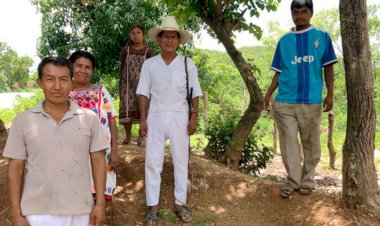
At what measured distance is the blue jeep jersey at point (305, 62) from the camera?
11.2 ft

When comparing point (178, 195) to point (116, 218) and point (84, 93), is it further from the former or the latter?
point (84, 93)

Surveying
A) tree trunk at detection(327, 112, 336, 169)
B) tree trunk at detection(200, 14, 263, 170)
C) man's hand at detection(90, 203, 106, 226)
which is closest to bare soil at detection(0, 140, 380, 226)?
tree trunk at detection(200, 14, 263, 170)

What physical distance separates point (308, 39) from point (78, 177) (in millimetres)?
2409

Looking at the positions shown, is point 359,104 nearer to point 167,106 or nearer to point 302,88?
point 302,88

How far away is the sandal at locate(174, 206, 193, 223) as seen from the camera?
3.55 m

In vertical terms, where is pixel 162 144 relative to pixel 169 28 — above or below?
below

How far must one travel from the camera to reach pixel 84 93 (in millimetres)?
3012

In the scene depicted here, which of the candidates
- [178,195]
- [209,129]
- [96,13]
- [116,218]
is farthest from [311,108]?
[96,13]

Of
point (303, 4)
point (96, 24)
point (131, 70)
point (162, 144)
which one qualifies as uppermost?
point (96, 24)

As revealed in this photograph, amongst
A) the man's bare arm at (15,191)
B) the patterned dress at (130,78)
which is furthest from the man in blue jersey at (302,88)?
the man's bare arm at (15,191)

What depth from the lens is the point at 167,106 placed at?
336 cm

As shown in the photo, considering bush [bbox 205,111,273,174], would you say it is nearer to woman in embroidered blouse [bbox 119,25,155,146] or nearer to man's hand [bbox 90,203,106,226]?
woman in embroidered blouse [bbox 119,25,155,146]

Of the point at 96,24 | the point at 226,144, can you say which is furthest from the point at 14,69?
the point at 226,144

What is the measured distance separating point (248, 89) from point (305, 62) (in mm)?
1807
